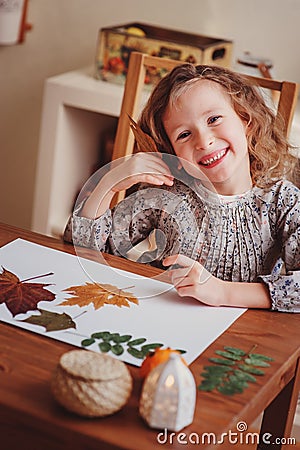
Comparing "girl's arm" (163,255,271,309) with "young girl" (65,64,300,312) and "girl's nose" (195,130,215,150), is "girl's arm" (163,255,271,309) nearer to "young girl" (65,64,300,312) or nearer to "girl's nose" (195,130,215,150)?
"young girl" (65,64,300,312)

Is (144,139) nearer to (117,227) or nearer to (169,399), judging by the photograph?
(117,227)

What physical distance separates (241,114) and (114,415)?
2.54 feet

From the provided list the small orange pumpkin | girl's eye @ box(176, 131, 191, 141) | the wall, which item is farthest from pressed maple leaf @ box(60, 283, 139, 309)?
the wall

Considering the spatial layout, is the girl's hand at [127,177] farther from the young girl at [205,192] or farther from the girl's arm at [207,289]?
the girl's arm at [207,289]

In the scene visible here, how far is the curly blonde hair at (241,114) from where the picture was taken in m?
1.54

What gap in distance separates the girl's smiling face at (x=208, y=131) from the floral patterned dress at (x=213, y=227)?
0.05m

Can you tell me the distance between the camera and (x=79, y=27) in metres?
2.78

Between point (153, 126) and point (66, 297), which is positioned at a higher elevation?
point (153, 126)

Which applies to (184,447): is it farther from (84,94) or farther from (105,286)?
(84,94)

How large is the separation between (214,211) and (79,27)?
144 cm

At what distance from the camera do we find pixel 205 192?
152 centimetres

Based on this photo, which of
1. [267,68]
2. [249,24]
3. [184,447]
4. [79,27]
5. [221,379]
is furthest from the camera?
[79,27]

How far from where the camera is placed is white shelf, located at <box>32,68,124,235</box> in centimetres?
236

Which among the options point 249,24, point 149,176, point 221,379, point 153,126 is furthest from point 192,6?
point 221,379
